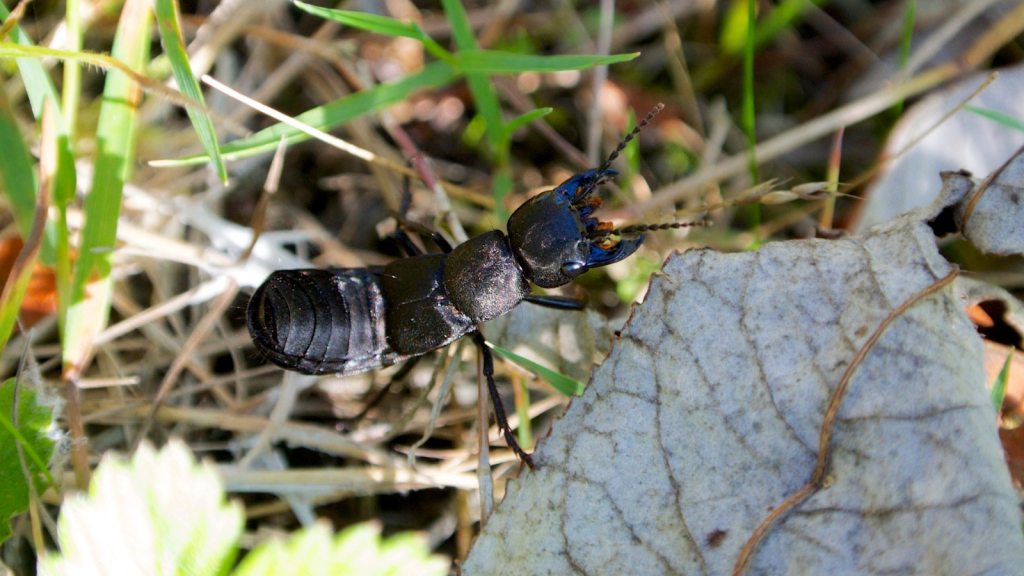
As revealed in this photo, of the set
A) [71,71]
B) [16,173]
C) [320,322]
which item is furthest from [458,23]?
[16,173]

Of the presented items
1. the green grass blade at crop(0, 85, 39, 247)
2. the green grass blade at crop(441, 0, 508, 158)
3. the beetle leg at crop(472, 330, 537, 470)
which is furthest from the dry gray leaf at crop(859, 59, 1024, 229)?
the green grass blade at crop(0, 85, 39, 247)

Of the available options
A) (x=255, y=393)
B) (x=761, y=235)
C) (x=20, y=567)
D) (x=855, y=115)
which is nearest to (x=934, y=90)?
(x=855, y=115)

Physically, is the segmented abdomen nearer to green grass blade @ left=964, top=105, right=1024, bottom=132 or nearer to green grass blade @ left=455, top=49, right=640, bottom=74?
green grass blade @ left=455, top=49, right=640, bottom=74

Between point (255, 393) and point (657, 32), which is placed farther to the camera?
point (657, 32)

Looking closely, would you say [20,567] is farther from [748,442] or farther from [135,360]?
[748,442]

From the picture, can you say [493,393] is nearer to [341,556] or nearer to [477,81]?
[341,556]

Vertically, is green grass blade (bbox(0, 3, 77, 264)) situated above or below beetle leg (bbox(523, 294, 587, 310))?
above

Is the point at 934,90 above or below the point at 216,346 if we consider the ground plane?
above
